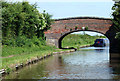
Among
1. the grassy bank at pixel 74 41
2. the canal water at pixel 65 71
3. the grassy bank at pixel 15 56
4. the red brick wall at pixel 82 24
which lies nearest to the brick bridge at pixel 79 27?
the red brick wall at pixel 82 24

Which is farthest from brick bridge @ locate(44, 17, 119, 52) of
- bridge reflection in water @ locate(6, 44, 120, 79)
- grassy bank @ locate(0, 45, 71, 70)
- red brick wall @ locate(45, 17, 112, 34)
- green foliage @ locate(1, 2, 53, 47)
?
bridge reflection in water @ locate(6, 44, 120, 79)

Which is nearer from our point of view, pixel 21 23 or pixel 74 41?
pixel 21 23

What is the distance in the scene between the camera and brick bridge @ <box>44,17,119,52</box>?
43688 millimetres

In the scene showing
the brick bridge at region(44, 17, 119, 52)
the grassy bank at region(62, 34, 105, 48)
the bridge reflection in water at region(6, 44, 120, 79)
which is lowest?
the grassy bank at region(62, 34, 105, 48)

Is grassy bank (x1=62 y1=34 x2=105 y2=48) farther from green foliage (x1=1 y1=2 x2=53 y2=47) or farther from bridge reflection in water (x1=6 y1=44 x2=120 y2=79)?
bridge reflection in water (x1=6 y1=44 x2=120 y2=79)

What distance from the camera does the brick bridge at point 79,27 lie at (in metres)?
43.7

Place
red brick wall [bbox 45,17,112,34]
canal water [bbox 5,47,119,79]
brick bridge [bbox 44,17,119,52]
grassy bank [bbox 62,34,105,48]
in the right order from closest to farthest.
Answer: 1. canal water [bbox 5,47,119,79]
2. brick bridge [bbox 44,17,119,52]
3. red brick wall [bbox 45,17,112,34]
4. grassy bank [bbox 62,34,105,48]

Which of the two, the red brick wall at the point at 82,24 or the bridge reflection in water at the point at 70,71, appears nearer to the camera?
the bridge reflection in water at the point at 70,71

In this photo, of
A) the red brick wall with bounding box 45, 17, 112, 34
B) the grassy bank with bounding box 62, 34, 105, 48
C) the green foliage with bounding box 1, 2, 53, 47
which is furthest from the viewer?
the grassy bank with bounding box 62, 34, 105, 48

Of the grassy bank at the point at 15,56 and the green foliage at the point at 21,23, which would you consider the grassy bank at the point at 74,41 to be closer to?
the green foliage at the point at 21,23

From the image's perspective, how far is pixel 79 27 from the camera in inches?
1763

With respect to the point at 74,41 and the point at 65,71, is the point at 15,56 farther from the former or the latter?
the point at 74,41

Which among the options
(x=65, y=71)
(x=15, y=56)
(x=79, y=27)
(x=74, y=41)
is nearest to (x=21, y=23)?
(x=15, y=56)

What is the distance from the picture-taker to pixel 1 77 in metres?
15.3
